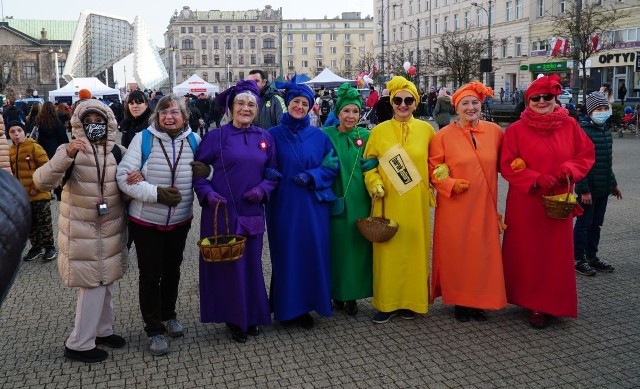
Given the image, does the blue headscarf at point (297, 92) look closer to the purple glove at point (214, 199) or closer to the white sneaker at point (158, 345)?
the purple glove at point (214, 199)

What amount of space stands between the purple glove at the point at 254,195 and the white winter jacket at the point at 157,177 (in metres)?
0.43

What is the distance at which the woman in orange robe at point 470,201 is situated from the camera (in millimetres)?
5180

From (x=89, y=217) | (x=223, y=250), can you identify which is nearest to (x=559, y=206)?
(x=223, y=250)

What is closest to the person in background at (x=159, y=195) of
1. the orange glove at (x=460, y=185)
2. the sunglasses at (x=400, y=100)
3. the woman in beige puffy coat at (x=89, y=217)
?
the woman in beige puffy coat at (x=89, y=217)

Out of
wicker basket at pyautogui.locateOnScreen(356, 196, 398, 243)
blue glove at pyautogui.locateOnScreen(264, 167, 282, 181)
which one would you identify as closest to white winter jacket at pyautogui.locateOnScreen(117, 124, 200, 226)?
blue glove at pyautogui.locateOnScreen(264, 167, 282, 181)

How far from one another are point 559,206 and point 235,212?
8.34 ft

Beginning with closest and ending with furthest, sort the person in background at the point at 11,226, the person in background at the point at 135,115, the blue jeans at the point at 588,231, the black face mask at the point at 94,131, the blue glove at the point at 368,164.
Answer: the person in background at the point at 11,226, the black face mask at the point at 94,131, the blue glove at the point at 368,164, the blue jeans at the point at 588,231, the person in background at the point at 135,115

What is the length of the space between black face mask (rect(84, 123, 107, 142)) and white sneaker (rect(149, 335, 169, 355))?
1561 millimetres

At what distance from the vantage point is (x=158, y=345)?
474 centimetres

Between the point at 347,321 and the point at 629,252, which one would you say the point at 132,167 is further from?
the point at 629,252

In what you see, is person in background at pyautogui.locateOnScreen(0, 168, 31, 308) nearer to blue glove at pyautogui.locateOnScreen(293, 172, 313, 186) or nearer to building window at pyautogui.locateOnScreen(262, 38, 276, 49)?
blue glove at pyautogui.locateOnScreen(293, 172, 313, 186)

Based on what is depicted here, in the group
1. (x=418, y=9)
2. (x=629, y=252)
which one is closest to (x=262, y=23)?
(x=418, y=9)

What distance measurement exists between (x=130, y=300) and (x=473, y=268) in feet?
10.7

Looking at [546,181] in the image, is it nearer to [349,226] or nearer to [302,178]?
[349,226]
